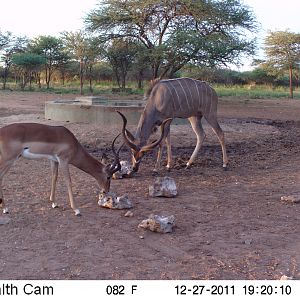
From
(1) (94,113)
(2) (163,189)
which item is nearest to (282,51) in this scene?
(1) (94,113)

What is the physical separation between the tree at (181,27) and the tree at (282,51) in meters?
12.9

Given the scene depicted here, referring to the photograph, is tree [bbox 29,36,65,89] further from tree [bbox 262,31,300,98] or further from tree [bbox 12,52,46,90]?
tree [bbox 262,31,300,98]

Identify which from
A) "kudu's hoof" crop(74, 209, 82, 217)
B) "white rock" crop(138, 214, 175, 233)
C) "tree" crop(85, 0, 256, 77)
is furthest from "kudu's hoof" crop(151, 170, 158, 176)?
"tree" crop(85, 0, 256, 77)

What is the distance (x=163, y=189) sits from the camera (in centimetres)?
658

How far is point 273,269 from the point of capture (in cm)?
420

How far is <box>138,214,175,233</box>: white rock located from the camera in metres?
5.12

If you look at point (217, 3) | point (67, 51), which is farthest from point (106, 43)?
point (67, 51)

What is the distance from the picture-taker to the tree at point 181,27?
24.7 m

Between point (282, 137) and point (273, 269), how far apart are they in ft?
29.3

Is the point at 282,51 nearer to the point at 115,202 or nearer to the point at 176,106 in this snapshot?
the point at 176,106

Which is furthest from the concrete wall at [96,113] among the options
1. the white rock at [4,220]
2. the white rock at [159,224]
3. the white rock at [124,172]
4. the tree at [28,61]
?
the tree at [28,61]

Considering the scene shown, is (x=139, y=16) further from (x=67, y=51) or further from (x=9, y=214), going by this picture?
(x=9, y=214)

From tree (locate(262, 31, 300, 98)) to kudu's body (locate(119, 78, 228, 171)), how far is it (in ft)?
99.7

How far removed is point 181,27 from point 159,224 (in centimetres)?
2206
